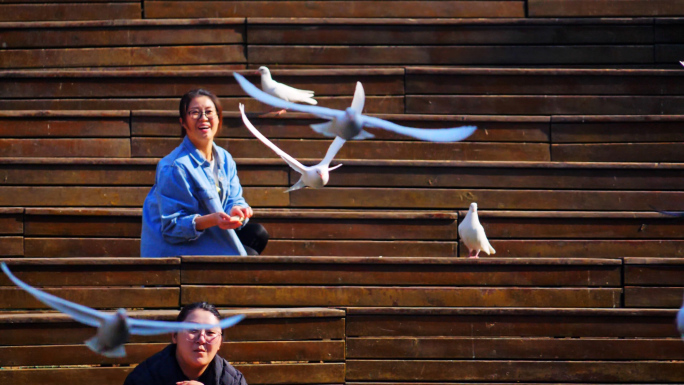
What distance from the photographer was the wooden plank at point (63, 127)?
12.2ft

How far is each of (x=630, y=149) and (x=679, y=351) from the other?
1202 millimetres

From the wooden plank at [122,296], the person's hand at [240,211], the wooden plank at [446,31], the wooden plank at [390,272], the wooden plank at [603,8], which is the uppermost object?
the wooden plank at [603,8]

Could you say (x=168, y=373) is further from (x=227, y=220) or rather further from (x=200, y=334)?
(x=227, y=220)

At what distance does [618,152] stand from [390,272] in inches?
53.4

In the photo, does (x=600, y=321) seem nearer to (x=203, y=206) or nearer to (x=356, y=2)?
(x=203, y=206)

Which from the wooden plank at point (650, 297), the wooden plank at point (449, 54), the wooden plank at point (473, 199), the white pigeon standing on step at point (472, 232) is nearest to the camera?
the wooden plank at point (650, 297)

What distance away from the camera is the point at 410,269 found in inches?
114

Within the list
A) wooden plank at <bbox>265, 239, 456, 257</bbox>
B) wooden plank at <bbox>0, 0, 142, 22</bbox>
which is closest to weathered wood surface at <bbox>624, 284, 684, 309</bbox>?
wooden plank at <bbox>265, 239, 456, 257</bbox>

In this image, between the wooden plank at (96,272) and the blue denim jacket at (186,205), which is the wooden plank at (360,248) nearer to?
the blue denim jacket at (186,205)

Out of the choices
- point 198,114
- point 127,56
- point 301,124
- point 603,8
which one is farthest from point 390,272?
point 603,8

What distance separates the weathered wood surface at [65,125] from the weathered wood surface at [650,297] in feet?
6.63

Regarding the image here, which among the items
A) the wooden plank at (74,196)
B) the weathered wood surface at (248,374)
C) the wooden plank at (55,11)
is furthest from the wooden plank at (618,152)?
the wooden plank at (55,11)

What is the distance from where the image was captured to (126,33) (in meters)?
4.09

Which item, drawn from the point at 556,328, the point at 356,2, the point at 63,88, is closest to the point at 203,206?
the point at 556,328
